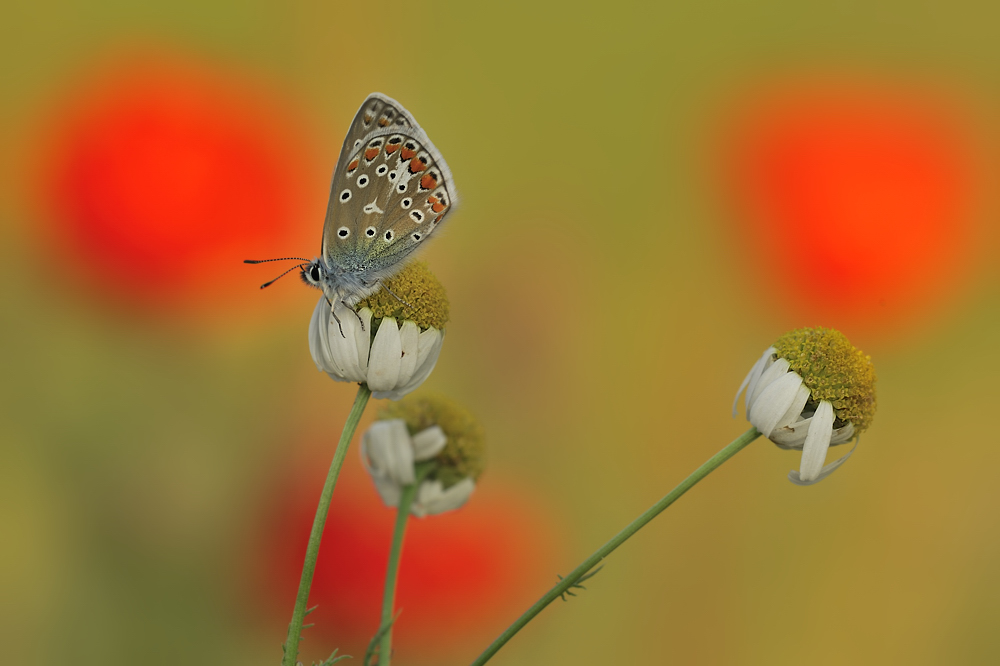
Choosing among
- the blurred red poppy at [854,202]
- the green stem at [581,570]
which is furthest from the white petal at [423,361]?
the blurred red poppy at [854,202]

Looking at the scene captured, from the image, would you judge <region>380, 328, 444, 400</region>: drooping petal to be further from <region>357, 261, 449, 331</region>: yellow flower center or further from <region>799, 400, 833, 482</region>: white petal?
<region>799, 400, 833, 482</region>: white petal

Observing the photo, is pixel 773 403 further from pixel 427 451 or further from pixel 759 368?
pixel 427 451

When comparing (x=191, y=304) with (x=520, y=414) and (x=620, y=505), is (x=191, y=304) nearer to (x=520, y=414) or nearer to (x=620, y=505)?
(x=520, y=414)

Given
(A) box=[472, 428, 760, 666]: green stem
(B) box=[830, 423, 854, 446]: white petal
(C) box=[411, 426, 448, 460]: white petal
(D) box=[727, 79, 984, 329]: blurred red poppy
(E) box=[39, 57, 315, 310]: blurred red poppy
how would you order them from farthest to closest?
1. (D) box=[727, 79, 984, 329]: blurred red poppy
2. (E) box=[39, 57, 315, 310]: blurred red poppy
3. (B) box=[830, 423, 854, 446]: white petal
4. (C) box=[411, 426, 448, 460]: white petal
5. (A) box=[472, 428, 760, 666]: green stem

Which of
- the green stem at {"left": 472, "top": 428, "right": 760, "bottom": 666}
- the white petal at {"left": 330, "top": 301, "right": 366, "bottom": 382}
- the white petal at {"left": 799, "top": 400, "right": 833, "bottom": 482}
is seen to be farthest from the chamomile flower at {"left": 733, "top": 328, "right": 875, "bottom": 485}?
the white petal at {"left": 330, "top": 301, "right": 366, "bottom": 382}

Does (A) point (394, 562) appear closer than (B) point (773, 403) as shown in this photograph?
Yes

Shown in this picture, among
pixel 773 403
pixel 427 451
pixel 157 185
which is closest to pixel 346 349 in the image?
pixel 427 451

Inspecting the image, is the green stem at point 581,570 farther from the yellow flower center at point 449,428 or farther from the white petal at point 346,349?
the white petal at point 346,349
